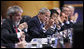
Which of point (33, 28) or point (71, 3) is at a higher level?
point (71, 3)

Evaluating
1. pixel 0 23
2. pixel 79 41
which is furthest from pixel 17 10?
pixel 79 41

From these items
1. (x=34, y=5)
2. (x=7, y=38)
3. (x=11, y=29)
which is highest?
(x=34, y=5)

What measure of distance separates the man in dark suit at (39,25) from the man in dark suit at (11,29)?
1055 mm

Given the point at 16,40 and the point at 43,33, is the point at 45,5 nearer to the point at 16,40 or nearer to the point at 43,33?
the point at 43,33

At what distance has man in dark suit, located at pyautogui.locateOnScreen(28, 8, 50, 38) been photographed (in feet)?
16.6

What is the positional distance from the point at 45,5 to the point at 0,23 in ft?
18.4

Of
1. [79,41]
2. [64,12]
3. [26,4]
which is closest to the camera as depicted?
[79,41]

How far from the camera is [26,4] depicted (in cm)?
923

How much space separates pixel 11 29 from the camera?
3.98 meters

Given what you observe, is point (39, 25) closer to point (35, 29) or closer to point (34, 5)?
point (35, 29)

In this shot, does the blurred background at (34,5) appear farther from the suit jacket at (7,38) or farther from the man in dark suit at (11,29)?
the suit jacket at (7,38)

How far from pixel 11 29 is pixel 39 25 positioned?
1.32 meters

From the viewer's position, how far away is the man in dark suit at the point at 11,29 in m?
3.79

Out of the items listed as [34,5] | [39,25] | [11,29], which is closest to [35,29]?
[39,25]
